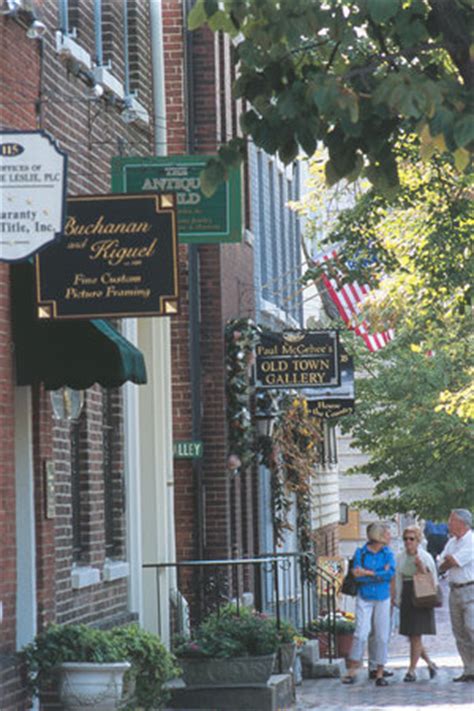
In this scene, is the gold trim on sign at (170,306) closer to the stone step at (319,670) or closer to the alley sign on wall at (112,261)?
the alley sign on wall at (112,261)

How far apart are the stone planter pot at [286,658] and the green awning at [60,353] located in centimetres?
477

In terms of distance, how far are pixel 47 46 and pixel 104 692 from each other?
4581mm

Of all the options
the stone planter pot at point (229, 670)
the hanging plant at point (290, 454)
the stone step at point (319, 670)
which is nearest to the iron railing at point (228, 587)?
the stone step at point (319, 670)

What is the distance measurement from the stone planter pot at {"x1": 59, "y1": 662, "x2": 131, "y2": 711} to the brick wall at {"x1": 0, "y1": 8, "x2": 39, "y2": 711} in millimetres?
358

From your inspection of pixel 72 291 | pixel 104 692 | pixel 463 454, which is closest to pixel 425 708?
pixel 104 692

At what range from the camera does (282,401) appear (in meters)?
24.0

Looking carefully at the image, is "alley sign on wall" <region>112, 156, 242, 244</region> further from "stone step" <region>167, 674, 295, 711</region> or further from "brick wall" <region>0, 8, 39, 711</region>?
"stone step" <region>167, 674, 295, 711</region>

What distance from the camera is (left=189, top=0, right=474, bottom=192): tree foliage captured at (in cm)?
834

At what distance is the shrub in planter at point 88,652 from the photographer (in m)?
12.5

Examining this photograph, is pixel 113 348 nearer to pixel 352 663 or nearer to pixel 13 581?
pixel 13 581

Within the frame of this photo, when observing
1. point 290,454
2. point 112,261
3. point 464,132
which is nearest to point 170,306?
point 112,261

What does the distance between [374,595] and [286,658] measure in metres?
2.20

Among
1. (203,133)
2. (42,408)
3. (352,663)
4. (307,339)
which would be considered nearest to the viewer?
(42,408)

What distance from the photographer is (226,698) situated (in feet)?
50.6
